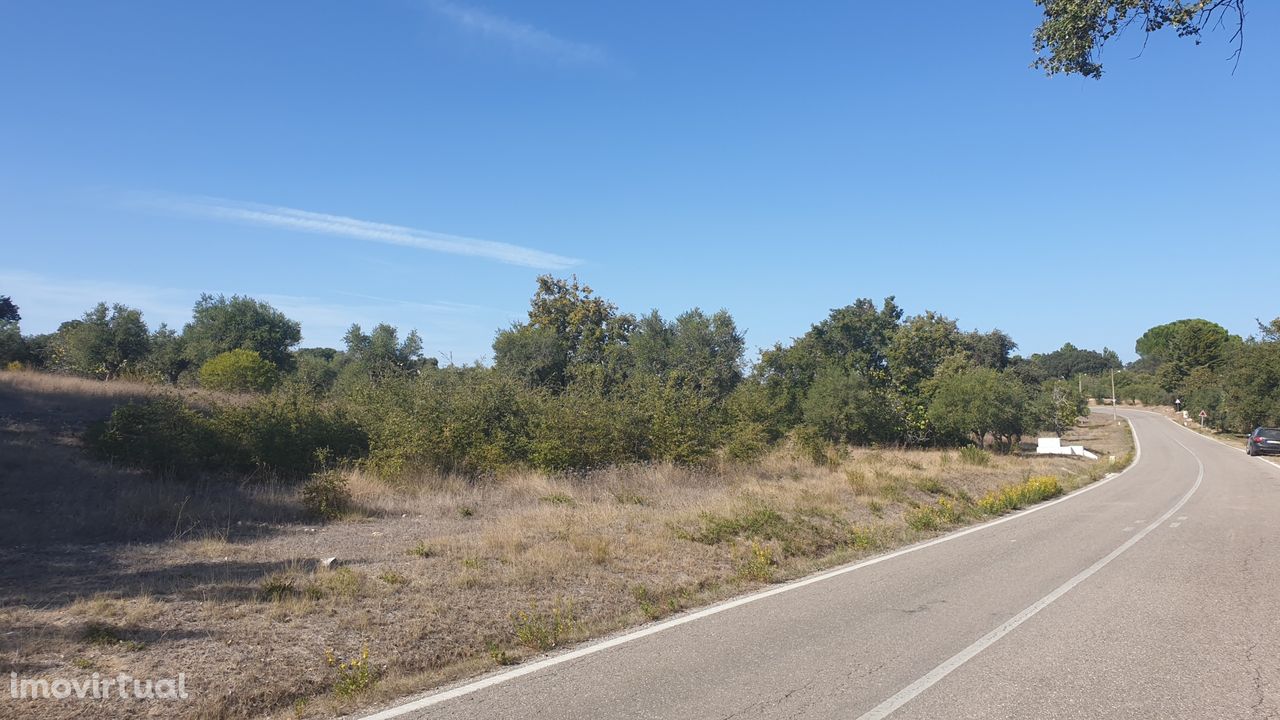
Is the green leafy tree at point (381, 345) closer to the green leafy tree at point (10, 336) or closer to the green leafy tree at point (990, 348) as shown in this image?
the green leafy tree at point (10, 336)

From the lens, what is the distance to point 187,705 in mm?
5262

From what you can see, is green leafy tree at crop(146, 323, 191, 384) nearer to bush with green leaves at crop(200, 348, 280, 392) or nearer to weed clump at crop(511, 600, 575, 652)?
bush with green leaves at crop(200, 348, 280, 392)

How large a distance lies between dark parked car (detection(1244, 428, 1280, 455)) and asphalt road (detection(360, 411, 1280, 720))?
42.2m

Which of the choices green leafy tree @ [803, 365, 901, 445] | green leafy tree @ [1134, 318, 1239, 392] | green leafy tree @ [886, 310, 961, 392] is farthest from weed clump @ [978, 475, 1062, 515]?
green leafy tree @ [1134, 318, 1239, 392]

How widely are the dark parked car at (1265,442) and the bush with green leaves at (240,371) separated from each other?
5646cm

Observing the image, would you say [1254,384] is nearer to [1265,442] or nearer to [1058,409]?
[1058,409]

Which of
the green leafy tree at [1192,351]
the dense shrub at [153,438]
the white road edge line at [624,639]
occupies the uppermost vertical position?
the green leafy tree at [1192,351]

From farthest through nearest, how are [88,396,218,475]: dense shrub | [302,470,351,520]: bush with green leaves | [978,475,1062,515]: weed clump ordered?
[978,475,1062,515]: weed clump < [88,396,218,475]: dense shrub < [302,470,351,520]: bush with green leaves

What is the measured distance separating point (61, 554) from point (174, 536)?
1.47m

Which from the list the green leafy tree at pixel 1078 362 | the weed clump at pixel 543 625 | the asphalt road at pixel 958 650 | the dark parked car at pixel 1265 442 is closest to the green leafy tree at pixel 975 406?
the dark parked car at pixel 1265 442

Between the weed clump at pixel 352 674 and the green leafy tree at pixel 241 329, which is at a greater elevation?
the green leafy tree at pixel 241 329

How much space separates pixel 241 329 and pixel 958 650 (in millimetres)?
57087

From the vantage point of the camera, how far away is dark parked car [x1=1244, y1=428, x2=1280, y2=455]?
44594 millimetres

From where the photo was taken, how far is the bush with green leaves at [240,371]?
3825 cm
